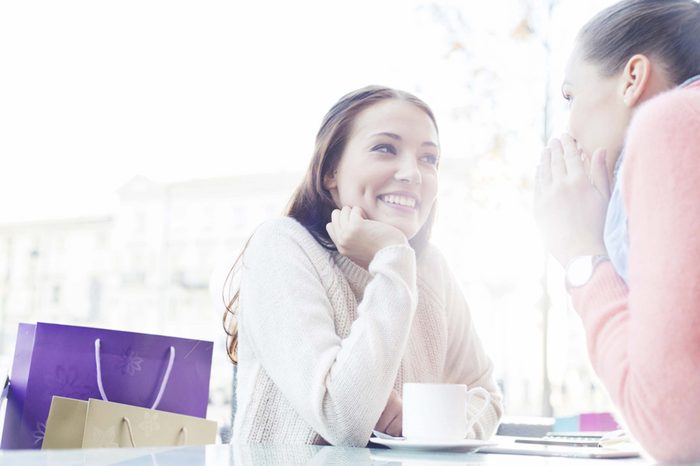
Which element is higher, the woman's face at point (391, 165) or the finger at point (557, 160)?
the woman's face at point (391, 165)

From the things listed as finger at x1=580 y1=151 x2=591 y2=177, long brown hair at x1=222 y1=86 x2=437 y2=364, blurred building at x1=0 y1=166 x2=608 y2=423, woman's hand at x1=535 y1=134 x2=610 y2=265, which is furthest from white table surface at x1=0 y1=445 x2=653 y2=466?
blurred building at x1=0 y1=166 x2=608 y2=423

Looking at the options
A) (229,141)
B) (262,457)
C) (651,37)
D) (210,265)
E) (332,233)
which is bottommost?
(262,457)

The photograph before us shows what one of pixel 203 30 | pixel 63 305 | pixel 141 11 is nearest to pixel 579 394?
pixel 203 30

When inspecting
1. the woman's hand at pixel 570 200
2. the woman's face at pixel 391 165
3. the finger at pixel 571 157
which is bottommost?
the woman's hand at pixel 570 200

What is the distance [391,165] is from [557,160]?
1.86 ft

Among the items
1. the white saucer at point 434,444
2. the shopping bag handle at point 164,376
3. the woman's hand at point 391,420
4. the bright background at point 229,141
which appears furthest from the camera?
the bright background at point 229,141

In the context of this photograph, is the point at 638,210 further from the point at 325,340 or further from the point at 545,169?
the point at 325,340

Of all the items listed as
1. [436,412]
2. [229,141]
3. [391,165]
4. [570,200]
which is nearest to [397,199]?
[391,165]

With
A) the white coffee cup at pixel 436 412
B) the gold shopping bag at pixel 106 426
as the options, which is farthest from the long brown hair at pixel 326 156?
the white coffee cup at pixel 436 412

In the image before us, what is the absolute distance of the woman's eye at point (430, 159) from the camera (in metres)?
1.54

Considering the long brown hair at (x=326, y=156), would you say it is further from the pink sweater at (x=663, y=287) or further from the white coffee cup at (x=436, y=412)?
the pink sweater at (x=663, y=287)

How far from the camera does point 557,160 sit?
3.06 ft

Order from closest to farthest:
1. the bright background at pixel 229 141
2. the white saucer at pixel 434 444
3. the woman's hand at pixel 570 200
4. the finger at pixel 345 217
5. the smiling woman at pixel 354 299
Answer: the woman's hand at pixel 570 200 → the white saucer at pixel 434 444 → the smiling woman at pixel 354 299 → the finger at pixel 345 217 → the bright background at pixel 229 141

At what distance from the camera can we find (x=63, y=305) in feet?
38.3
